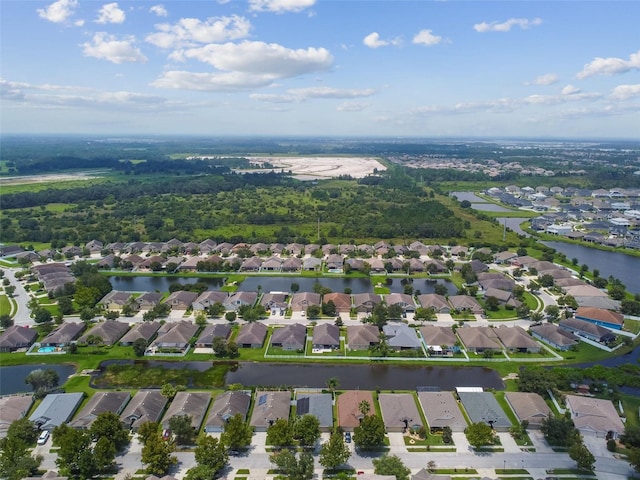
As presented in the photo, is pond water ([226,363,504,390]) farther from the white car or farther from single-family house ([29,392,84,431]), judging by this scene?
the white car

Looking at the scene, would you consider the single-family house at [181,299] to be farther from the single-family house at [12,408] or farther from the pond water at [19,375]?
the single-family house at [12,408]

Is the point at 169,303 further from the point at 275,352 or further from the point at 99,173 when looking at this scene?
the point at 99,173

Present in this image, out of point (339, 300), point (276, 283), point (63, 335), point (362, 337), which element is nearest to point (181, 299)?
point (63, 335)

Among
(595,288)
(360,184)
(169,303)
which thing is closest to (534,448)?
(595,288)

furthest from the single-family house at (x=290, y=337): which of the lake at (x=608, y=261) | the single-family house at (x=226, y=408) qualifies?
the lake at (x=608, y=261)

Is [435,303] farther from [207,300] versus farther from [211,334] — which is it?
[207,300]

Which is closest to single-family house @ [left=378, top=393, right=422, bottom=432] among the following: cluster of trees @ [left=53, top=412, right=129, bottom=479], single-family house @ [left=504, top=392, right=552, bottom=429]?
single-family house @ [left=504, top=392, right=552, bottom=429]
